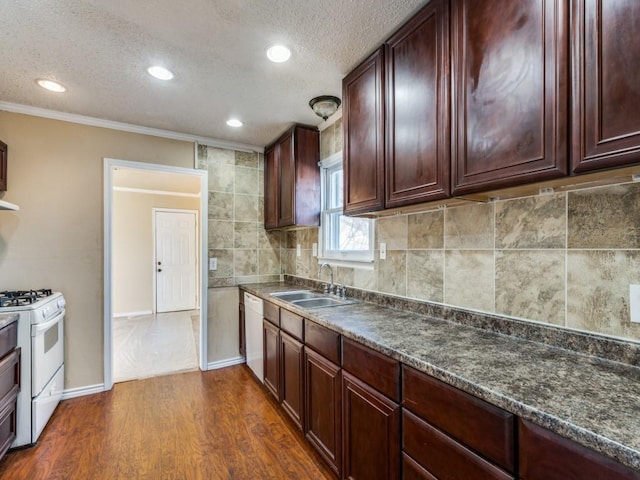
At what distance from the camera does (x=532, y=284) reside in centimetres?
134

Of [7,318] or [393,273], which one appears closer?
[7,318]

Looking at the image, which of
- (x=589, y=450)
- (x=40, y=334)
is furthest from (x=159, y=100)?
(x=589, y=450)

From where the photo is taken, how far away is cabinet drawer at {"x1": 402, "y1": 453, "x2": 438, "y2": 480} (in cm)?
111

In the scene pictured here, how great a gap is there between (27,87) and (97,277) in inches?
60.7

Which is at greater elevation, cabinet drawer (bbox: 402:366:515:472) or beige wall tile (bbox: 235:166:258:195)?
beige wall tile (bbox: 235:166:258:195)

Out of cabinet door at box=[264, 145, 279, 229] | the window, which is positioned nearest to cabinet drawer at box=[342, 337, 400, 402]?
the window

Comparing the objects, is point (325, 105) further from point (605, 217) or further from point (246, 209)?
point (605, 217)

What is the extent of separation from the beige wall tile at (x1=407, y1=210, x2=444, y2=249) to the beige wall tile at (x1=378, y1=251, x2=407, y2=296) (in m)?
0.13

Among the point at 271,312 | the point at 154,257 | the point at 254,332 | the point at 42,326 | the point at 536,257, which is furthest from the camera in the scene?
the point at 154,257

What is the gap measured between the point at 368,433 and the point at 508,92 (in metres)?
1.52

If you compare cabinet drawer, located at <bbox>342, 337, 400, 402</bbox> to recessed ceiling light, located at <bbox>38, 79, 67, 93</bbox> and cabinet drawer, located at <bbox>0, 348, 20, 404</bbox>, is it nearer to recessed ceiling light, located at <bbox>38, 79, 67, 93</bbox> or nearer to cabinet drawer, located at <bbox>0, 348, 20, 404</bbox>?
cabinet drawer, located at <bbox>0, 348, 20, 404</bbox>

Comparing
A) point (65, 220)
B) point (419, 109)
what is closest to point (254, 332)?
point (65, 220)

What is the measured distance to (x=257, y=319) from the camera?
285cm

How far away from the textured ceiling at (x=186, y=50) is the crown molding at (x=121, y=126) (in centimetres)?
10
